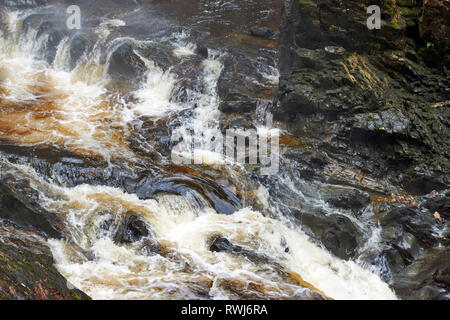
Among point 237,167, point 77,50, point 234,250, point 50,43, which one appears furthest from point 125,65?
point 234,250

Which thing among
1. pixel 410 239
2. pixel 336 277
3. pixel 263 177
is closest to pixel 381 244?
pixel 410 239

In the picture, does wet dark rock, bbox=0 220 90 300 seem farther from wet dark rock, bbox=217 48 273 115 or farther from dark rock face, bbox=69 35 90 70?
dark rock face, bbox=69 35 90 70

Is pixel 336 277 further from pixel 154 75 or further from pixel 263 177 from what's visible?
pixel 154 75

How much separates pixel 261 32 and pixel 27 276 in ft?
38.6

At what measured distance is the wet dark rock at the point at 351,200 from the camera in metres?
6.87

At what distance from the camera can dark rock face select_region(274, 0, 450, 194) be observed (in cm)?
761

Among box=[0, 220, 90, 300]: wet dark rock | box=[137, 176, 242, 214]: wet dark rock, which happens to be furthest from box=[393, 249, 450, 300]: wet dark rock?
box=[0, 220, 90, 300]: wet dark rock

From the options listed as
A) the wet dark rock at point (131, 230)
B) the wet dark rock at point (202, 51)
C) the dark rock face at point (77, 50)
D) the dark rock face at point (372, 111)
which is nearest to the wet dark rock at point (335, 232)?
the dark rock face at point (372, 111)

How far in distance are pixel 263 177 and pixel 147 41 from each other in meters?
7.51

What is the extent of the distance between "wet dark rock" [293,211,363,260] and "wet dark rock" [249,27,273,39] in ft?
27.9

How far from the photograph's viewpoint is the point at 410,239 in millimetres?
6070

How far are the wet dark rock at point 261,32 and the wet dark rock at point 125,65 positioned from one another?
452 centimetres

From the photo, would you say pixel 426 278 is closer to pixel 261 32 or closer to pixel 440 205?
pixel 440 205

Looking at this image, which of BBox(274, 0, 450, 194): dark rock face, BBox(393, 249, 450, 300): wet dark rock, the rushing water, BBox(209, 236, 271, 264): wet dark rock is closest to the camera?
BBox(393, 249, 450, 300): wet dark rock
